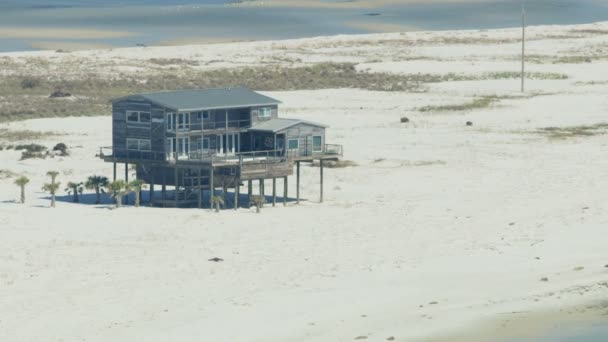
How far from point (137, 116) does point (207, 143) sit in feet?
10.6

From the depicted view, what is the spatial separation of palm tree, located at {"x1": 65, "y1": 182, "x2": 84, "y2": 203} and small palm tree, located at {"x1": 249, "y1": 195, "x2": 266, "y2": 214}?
7684mm

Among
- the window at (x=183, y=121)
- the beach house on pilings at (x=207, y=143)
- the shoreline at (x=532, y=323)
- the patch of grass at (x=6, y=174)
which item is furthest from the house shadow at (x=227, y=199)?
the shoreline at (x=532, y=323)

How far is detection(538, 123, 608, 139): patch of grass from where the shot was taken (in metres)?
96.9

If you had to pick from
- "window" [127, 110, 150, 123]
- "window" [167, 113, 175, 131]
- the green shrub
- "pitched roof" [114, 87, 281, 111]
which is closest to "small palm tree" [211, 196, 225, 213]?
"window" [167, 113, 175, 131]

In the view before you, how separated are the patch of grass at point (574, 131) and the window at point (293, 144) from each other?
2583 cm

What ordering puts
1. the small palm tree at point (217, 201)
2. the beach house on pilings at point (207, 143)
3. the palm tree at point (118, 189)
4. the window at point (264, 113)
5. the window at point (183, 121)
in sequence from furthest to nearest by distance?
the window at point (264, 113), the window at point (183, 121), the beach house on pilings at point (207, 143), the palm tree at point (118, 189), the small palm tree at point (217, 201)

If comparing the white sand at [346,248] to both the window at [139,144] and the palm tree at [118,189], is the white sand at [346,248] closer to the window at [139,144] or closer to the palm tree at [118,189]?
the palm tree at [118,189]

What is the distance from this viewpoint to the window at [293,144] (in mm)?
74250

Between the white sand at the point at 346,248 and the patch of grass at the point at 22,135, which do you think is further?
the patch of grass at the point at 22,135

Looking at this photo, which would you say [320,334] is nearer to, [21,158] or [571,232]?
[571,232]

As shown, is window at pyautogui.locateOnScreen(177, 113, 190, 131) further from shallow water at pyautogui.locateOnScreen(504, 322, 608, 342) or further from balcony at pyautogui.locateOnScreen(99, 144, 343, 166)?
shallow water at pyautogui.locateOnScreen(504, 322, 608, 342)

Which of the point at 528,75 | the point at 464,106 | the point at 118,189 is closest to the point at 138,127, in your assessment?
the point at 118,189

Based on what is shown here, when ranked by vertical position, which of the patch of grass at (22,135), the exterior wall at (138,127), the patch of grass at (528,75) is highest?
the patch of grass at (528,75)

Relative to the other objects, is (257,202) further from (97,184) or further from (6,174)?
(6,174)
